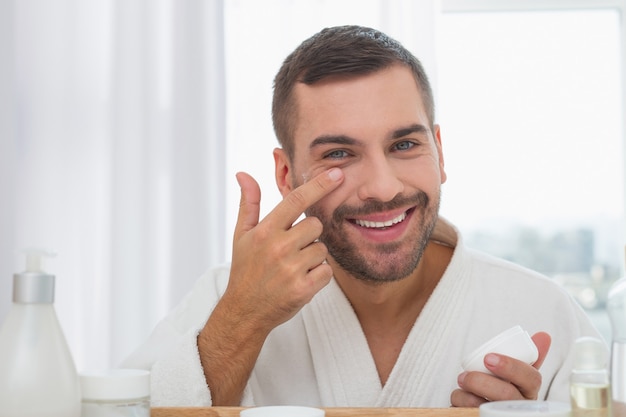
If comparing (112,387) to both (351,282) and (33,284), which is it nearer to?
(33,284)

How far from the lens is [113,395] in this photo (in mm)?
749

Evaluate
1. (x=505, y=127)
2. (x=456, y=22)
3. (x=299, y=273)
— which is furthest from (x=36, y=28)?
(x=299, y=273)

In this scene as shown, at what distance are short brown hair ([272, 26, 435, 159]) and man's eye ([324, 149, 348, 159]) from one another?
0.12m

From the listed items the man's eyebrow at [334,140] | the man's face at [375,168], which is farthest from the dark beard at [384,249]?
the man's eyebrow at [334,140]

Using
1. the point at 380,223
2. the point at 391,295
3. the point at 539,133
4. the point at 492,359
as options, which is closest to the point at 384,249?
the point at 380,223

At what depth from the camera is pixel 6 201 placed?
7.62 feet

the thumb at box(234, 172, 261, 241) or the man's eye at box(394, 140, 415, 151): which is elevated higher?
the man's eye at box(394, 140, 415, 151)

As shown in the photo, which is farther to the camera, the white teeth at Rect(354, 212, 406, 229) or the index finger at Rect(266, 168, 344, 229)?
the white teeth at Rect(354, 212, 406, 229)

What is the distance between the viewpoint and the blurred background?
2354 millimetres

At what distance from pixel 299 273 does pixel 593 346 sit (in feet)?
1.49

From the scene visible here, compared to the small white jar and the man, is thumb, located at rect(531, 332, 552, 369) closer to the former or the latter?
the man

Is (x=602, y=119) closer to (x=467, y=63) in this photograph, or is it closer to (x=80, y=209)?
(x=467, y=63)

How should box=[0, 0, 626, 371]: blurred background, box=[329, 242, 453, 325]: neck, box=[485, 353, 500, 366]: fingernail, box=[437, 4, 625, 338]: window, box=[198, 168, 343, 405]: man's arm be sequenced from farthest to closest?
box=[437, 4, 625, 338]: window, box=[0, 0, 626, 371]: blurred background, box=[329, 242, 453, 325]: neck, box=[198, 168, 343, 405]: man's arm, box=[485, 353, 500, 366]: fingernail

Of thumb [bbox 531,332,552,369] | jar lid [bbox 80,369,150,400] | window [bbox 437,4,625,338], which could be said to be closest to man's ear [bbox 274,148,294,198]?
thumb [bbox 531,332,552,369]
